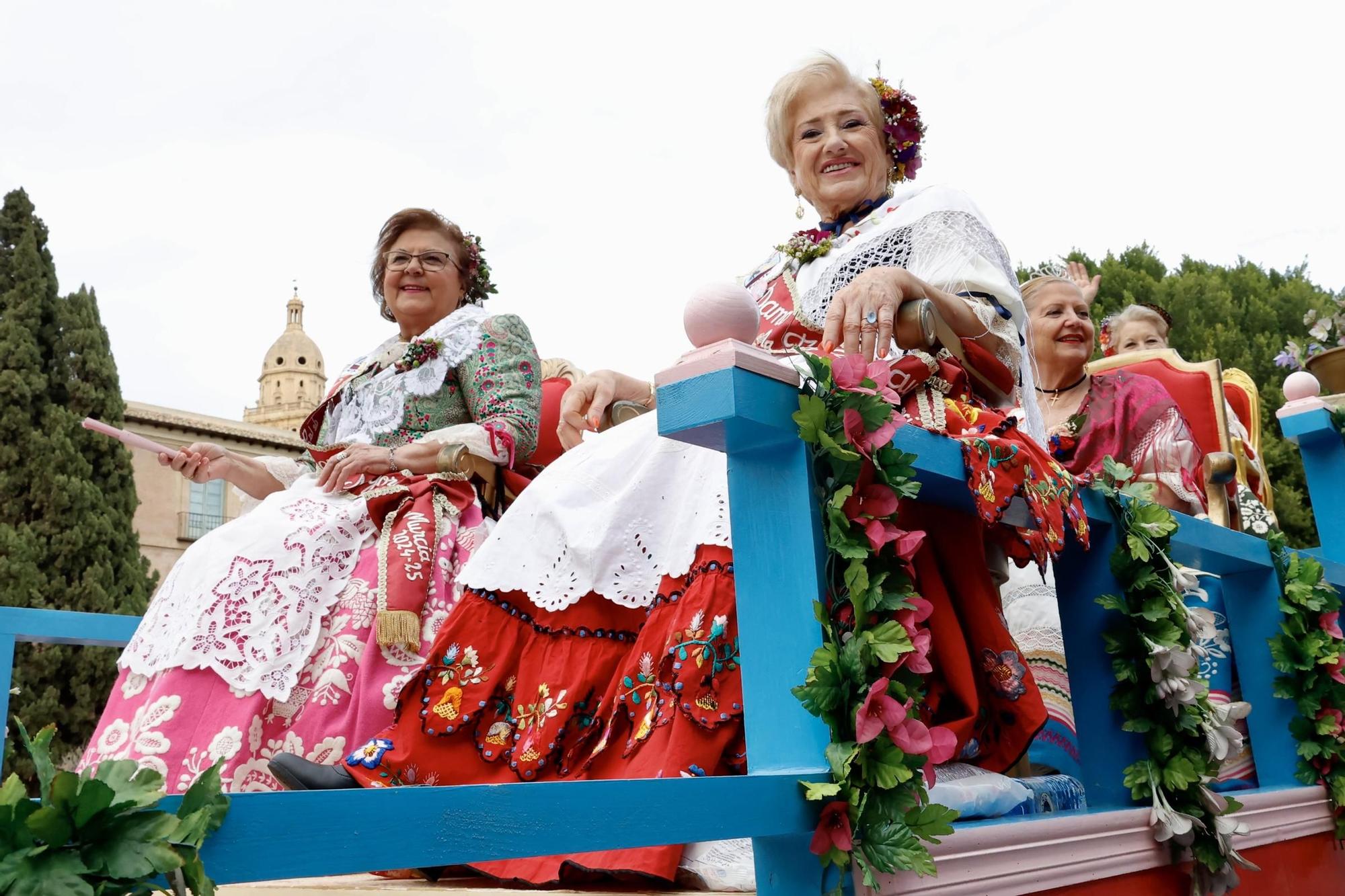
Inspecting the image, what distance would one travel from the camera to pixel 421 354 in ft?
11.5

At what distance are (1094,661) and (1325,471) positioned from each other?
1818mm

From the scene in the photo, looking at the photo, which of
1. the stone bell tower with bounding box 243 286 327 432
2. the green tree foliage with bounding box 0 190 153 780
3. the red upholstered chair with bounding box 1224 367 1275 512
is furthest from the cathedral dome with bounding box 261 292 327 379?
the red upholstered chair with bounding box 1224 367 1275 512

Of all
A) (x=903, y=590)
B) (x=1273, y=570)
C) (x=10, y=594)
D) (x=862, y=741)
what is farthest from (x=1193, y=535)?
(x=10, y=594)

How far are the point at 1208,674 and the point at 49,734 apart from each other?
309 centimetres

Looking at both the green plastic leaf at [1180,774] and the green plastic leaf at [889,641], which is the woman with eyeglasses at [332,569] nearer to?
the green plastic leaf at [889,641]

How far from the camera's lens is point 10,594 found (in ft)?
51.5

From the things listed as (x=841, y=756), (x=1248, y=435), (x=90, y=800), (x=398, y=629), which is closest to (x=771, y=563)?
(x=841, y=756)

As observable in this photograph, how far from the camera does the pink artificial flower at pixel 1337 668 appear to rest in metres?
2.84

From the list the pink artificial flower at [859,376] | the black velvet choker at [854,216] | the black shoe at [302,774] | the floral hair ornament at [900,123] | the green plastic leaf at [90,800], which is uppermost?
the floral hair ornament at [900,123]

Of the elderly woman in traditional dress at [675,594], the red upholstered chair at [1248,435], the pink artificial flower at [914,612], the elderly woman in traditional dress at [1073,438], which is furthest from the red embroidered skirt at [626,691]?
the red upholstered chair at [1248,435]

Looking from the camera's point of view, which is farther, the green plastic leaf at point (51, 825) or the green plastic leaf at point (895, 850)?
the green plastic leaf at point (895, 850)

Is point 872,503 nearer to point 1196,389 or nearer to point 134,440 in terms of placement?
point 134,440

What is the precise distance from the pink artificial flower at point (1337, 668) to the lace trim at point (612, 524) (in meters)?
1.75

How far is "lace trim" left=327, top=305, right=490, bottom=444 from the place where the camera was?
346 cm
